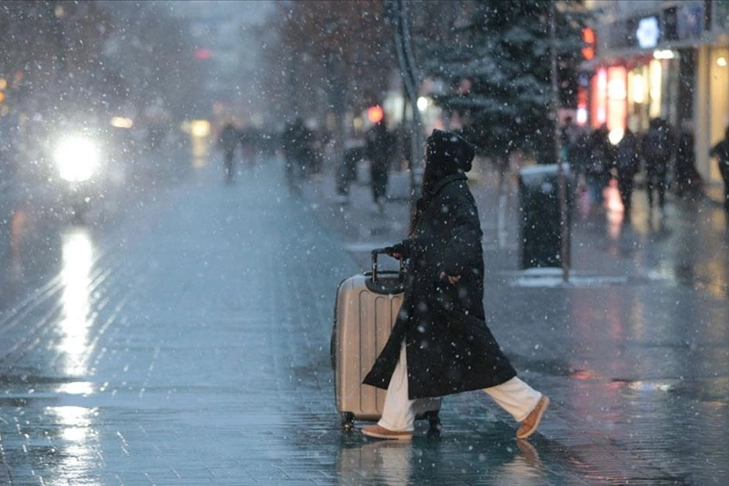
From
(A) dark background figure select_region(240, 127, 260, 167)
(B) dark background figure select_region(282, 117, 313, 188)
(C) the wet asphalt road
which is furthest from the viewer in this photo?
(A) dark background figure select_region(240, 127, 260, 167)

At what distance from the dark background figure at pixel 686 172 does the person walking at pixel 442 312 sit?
1109 inches

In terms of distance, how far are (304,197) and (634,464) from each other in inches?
1194

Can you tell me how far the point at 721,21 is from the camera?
3500 cm

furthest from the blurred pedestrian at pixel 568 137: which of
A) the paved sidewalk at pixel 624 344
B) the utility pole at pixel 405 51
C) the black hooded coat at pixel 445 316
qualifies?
the black hooded coat at pixel 445 316

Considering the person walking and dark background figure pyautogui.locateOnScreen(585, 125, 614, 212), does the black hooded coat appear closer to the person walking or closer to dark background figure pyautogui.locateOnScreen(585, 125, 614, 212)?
the person walking

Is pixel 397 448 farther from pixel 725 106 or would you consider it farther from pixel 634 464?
pixel 725 106

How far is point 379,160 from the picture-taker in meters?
31.0

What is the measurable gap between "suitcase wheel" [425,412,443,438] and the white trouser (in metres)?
0.18

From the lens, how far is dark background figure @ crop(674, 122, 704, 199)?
3639cm

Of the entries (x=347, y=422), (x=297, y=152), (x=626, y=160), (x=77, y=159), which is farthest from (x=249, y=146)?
(x=347, y=422)

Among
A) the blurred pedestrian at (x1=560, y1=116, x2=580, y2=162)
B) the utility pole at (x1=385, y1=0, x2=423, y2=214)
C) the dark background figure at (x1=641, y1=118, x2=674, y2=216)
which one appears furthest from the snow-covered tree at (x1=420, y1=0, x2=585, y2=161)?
the blurred pedestrian at (x1=560, y1=116, x2=580, y2=162)

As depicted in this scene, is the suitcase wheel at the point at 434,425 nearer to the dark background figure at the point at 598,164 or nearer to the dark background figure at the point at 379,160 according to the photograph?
the dark background figure at the point at 379,160

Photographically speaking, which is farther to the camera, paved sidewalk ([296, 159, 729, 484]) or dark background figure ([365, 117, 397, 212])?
dark background figure ([365, 117, 397, 212])

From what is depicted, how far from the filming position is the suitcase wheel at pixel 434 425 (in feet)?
28.2
